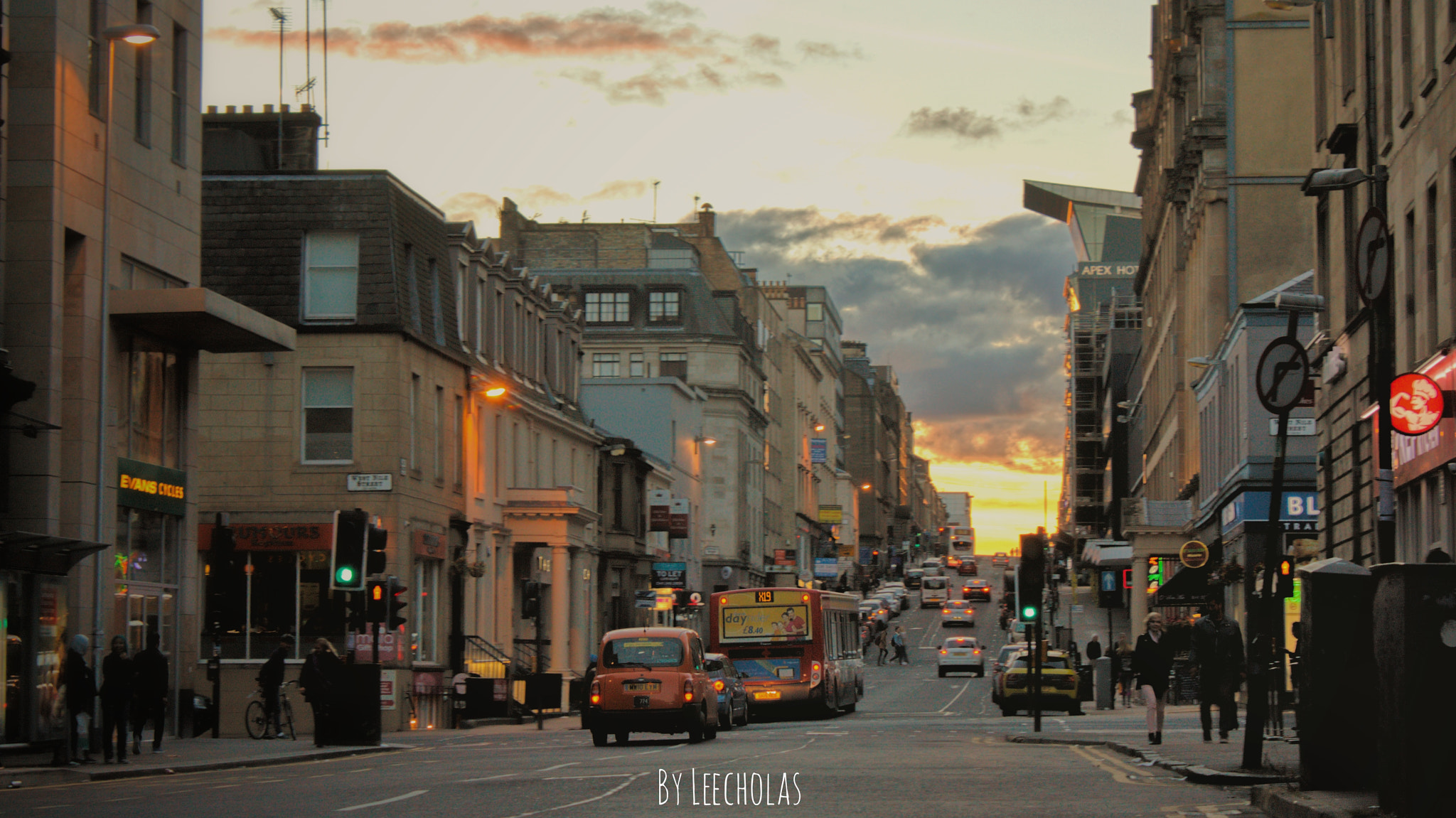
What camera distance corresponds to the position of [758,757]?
22.8 m

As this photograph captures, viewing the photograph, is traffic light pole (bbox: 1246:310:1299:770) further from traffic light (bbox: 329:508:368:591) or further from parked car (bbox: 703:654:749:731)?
parked car (bbox: 703:654:749:731)

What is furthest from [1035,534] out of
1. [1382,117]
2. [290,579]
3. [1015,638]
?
[1015,638]

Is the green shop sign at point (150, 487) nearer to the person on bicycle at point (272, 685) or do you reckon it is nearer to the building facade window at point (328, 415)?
the person on bicycle at point (272, 685)

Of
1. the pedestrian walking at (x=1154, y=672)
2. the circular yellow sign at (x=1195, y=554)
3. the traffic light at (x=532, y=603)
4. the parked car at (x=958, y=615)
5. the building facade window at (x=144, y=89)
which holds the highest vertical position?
the building facade window at (x=144, y=89)

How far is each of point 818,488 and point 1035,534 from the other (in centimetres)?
10619

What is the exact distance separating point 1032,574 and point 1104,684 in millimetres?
15915

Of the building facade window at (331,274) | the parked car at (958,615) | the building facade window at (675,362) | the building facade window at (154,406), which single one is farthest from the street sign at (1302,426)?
the parked car at (958,615)

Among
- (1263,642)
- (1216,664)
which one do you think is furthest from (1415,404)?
(1216,664)

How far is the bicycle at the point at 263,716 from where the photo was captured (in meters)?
33.1

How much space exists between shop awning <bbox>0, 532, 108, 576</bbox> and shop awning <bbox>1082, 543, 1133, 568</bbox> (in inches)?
2154

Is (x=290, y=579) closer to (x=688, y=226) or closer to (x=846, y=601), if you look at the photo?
(x=846, y=601)

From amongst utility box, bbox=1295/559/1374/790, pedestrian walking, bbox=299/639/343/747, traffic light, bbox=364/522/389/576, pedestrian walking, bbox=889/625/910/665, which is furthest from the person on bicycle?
pedestrian walking, bbox=889/625/910/665

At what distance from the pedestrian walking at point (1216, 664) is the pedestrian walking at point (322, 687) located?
12.6m

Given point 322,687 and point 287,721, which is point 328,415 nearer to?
point 287,721
